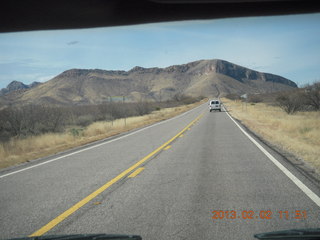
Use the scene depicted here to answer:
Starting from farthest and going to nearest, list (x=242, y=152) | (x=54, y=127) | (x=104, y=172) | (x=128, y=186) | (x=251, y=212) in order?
(x=54, y=127) < (x=242, y=152) < (x=104, y=172) < (x=128, y=186) < (x=251, y=212)

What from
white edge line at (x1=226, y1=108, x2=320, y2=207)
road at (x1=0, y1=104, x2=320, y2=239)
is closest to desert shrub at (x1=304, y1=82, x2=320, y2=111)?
white edge line at (x1=226, y1=108, x2=320, y2=207)

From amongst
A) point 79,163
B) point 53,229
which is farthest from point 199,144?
point 53,229

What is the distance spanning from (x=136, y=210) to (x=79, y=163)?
17.4 feet

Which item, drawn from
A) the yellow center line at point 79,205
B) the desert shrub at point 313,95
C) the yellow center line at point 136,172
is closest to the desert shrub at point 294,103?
the desert shrub at point 313,95

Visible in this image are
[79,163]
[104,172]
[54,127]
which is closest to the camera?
[104,172]

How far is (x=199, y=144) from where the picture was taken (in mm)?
13758

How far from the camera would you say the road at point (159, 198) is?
4.41 meters

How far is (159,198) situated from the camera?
19.1ft

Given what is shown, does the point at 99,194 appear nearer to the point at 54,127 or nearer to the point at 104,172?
the point at 104,172

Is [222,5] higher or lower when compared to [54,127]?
higher

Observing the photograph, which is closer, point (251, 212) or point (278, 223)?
point (278, 223)

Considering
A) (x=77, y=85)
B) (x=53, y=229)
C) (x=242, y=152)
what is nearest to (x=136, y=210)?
(x=53, y=229)
